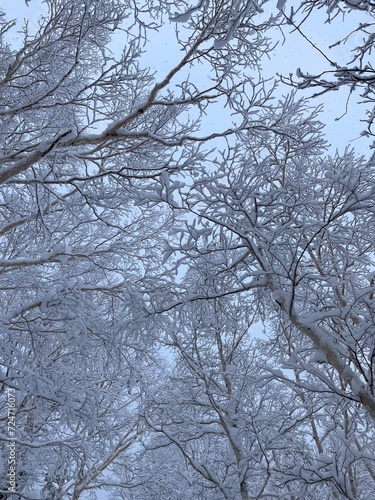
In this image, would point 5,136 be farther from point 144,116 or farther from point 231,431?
point 231,431

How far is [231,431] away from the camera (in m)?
5.20

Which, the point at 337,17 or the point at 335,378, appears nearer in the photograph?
the point at 337,17

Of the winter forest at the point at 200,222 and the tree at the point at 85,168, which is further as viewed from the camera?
the tree at the point at 85,168

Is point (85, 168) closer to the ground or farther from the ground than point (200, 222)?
farther from the ground

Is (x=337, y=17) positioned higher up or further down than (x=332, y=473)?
higher up

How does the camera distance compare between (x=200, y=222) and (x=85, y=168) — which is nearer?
(x=200, y=222)

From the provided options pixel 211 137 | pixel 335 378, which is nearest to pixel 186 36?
pixel 211 137

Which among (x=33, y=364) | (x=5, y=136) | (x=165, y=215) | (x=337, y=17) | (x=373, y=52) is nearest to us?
(x=337, y=17)

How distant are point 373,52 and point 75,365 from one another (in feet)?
19.6

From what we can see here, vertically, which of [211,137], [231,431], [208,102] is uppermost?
[208,102]

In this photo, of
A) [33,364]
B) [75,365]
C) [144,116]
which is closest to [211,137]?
[144,116]

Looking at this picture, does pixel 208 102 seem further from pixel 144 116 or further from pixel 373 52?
pixel 373 52

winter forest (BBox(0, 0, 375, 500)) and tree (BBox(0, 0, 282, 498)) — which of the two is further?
tree (BBox(0, 0, 282, 498))

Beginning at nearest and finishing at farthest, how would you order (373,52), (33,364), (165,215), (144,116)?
(373,52), (33,364), (144,116), (165,215)
